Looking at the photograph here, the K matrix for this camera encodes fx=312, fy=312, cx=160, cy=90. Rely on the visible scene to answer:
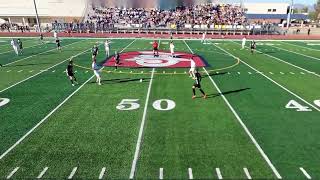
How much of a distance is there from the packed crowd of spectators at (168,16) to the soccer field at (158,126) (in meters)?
49.3

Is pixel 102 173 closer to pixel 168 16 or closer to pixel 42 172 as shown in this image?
pixel 42 172

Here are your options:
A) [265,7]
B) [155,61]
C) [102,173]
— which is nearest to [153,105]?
[102,173]

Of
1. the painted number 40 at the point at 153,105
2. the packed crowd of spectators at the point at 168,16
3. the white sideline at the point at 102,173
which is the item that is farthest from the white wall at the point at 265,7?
the white sideline at the point at 102,173

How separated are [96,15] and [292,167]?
218 feet

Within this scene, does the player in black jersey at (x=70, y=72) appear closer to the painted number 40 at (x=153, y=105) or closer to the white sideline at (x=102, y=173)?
the painted number 40 at (x=153, y=105)

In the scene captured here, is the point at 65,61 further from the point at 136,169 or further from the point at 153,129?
the point at 136,169

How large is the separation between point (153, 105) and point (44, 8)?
2681 inches

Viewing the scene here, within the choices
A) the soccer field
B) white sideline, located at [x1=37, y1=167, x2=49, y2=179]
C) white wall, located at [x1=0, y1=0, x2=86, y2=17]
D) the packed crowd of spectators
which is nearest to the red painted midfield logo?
the soccer field

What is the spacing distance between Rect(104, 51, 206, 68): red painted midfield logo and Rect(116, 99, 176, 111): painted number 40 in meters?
9.47

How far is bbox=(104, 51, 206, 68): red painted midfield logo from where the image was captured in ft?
83.0

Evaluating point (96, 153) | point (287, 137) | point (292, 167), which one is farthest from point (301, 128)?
point (96, 153)

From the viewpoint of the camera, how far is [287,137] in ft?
37.5

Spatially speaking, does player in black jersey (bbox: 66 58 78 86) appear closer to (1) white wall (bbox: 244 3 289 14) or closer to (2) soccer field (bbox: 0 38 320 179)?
(2) soccer field (bbox: 0 38 320 179)

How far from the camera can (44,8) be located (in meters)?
74.1
